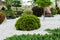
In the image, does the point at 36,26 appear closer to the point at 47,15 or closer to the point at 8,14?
the point at 8,14

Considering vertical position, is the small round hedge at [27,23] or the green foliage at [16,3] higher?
the small round hedge at [27,23]

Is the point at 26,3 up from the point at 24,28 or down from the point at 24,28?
down

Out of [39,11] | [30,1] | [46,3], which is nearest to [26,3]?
[30,1]

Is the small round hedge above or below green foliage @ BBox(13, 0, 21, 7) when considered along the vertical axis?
above

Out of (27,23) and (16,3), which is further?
(16,3)

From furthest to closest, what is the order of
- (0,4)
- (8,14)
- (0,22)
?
1. (0,4)
2. (8,14)
3. (0,22)

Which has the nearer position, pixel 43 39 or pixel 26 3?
pixel 43 39

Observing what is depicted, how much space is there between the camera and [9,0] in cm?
2727

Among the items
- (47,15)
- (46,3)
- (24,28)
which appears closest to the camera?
(24,28)

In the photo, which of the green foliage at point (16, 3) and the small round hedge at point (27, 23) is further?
the green foliage at point (16, 3)

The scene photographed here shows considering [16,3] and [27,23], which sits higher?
[27,23]

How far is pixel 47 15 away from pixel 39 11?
93cm

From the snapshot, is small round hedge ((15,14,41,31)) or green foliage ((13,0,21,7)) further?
green foliage ((13,0,21,7))

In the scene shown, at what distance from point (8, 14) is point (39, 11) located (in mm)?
3811
